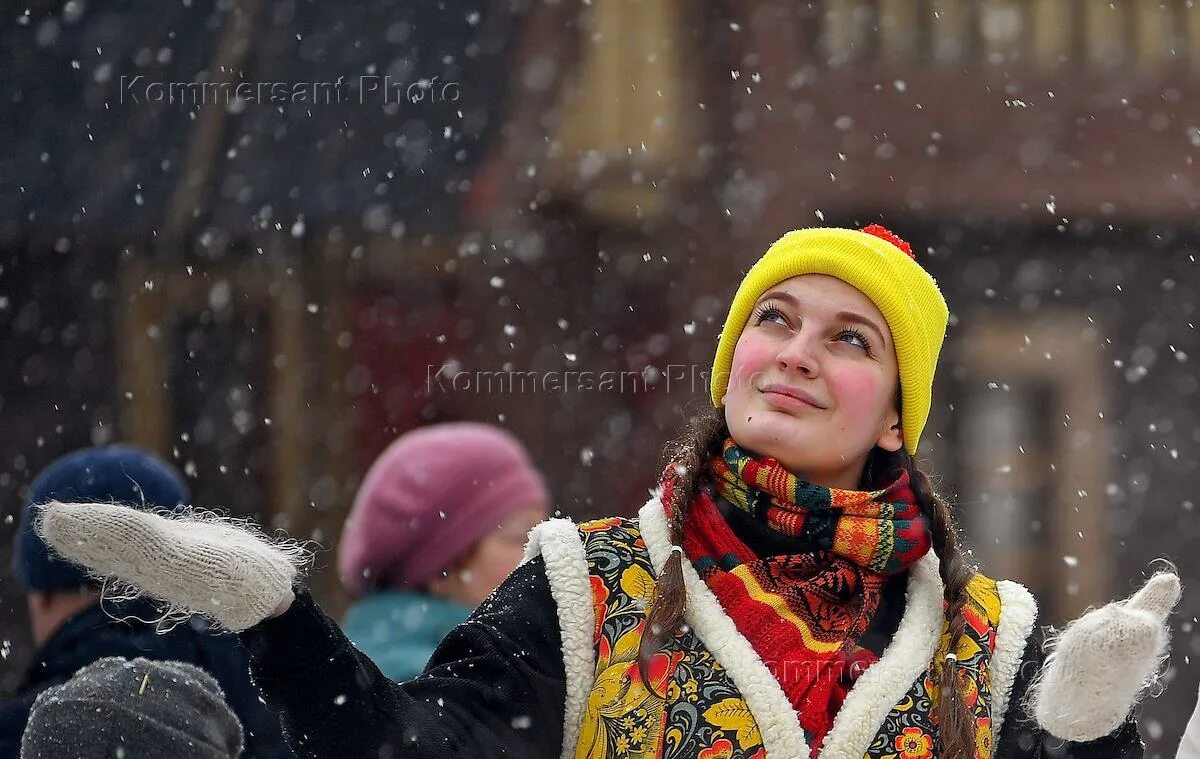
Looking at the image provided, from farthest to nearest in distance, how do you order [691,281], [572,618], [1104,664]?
[691,281] < [572,618] < [1104,664]

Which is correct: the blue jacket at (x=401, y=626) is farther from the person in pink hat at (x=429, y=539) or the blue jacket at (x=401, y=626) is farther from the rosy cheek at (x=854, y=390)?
the rosy cheek at (x=854, y=390)

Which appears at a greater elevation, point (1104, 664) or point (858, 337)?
point (858, 337)

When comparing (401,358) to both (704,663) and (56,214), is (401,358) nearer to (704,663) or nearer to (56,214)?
(56,214)

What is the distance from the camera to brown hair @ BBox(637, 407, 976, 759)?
6.95 feet

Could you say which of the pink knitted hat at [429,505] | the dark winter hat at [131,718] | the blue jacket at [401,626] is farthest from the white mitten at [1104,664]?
the pink knitted hat at [429,505]

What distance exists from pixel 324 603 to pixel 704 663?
6835 millimetres

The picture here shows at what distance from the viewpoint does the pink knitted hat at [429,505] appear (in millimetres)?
3795

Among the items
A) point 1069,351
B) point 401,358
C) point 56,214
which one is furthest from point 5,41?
point 1069,351

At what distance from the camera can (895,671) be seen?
7.21 ft

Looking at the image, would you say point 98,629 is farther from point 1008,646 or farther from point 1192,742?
point 1192,742

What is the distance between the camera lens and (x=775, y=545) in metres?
2.26

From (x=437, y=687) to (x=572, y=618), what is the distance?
0.67 ft

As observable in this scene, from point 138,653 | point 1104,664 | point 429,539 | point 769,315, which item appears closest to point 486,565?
point 429,539

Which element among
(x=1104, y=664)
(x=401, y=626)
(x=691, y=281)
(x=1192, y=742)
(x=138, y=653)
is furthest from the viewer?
(x=691, y=281)
